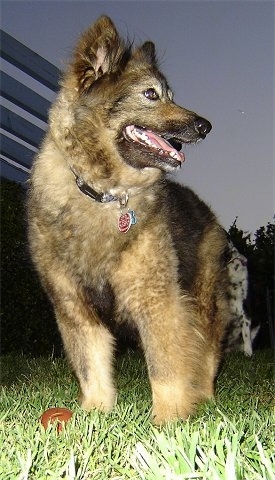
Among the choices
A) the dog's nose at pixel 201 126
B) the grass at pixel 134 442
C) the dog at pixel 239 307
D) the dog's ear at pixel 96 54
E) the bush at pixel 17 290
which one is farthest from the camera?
the bush at pixel 17 290

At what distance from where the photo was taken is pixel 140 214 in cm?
406

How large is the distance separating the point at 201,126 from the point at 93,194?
0.73m

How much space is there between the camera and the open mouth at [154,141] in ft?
13.3

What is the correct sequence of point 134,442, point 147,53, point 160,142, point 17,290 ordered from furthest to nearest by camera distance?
point 17,290 → point 147,53 → point 160,142 → point 134,442

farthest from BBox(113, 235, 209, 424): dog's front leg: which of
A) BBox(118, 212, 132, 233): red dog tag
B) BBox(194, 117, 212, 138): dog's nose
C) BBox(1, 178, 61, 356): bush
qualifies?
BBox(1, 178, 61, 356): bush

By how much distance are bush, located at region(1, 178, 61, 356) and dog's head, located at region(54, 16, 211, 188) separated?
3937 millimetres

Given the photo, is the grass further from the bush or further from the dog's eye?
the bush

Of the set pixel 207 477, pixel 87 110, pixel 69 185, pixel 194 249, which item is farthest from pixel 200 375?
pixel 207 477

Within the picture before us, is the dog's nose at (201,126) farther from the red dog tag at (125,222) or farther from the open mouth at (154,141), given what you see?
the red dog tag at (125,222)

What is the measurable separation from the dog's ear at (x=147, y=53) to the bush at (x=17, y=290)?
150 inches

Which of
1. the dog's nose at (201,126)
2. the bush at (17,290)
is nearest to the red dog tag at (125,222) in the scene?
the dog's nose at (201,126)

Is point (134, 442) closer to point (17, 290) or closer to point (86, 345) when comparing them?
point (86, 345)

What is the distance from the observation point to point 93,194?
4.12 meters

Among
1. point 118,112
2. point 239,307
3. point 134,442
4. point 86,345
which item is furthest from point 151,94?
point 239,307
